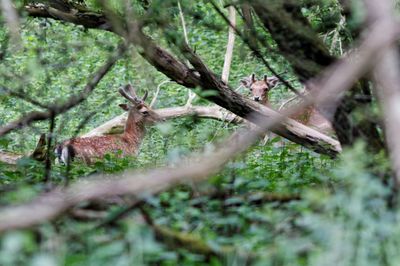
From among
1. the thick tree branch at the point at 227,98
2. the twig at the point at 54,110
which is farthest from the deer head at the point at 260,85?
the twig at the point at 54,110

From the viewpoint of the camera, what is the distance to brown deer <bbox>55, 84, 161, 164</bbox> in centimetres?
1163

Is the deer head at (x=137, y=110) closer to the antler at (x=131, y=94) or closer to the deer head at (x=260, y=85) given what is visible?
the antler at (x=131, y=94)

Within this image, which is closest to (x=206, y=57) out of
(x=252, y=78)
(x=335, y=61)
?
(x=252, y=78)

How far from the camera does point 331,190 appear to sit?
16.5ft

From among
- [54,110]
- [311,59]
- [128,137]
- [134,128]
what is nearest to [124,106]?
[134,128]

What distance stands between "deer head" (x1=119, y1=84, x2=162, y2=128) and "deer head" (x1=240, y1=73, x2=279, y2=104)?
1.88 m

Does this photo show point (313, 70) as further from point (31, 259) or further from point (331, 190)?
point (31, 259)

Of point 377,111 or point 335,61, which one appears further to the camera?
point 335,61

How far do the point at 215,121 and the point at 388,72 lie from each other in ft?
29.3

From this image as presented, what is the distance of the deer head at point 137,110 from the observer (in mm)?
13766

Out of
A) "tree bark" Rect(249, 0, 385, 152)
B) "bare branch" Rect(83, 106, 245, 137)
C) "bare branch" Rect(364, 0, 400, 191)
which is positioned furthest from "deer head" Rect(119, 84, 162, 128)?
"bare branch" Rect(364, 0, 400, 191)

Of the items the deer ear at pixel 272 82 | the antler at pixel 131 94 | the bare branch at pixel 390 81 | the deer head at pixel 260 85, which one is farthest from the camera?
the deer ear at pixel 272 82

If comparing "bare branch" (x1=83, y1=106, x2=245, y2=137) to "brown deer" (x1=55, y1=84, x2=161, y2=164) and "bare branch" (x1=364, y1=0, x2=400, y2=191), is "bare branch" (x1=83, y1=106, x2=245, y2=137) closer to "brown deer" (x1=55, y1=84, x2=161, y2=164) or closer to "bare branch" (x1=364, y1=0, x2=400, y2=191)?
Result: "brown deer" (x1=55, y1=84, x2=161, y2=164)

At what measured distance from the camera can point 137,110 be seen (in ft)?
45.8
